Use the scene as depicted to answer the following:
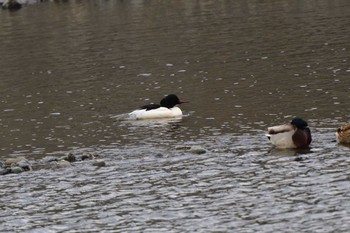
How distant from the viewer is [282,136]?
25.5 metres

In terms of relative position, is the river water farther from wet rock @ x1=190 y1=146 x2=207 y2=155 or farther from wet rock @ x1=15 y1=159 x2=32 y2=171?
wet rock @ x1=15 y1=159 x2=32 y2=171

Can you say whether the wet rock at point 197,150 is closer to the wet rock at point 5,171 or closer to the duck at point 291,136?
the duck at point 291,136

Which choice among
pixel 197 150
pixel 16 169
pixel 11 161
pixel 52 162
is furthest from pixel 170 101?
pixel 16 169

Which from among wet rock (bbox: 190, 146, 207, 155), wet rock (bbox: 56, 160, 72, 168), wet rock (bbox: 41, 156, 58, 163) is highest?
wet rock (bbox: 56, 160, 72, 168)

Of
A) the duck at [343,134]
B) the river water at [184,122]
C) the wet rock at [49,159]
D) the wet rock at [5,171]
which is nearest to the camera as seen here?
the river water at [184,122]

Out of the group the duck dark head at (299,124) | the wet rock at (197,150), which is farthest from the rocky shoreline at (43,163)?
the duck dark head at (299,124)

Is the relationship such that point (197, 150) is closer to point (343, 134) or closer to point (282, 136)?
point (282, 136)

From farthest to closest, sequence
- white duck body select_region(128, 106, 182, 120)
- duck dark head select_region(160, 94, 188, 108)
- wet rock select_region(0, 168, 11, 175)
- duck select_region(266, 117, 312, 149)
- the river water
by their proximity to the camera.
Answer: duck dark head select_region(160, 94, 188, 108), white duck body select_region(128, 106, 182, 120), duck select_region(266, 117, 312, 149), wet rock select_region(0, 168, 11, 175), the river water

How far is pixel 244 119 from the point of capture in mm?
29844

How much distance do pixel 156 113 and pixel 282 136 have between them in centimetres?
781

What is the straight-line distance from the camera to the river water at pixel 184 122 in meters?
20.1

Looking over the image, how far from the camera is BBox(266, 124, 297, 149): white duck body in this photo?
83.6 ft

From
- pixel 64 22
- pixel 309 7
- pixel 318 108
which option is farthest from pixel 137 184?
pixel 64 22

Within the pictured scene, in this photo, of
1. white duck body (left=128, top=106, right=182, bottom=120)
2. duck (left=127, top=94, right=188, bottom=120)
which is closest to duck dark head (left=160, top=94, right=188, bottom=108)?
duck (left=127, top=94, right=188, bottom=120)
